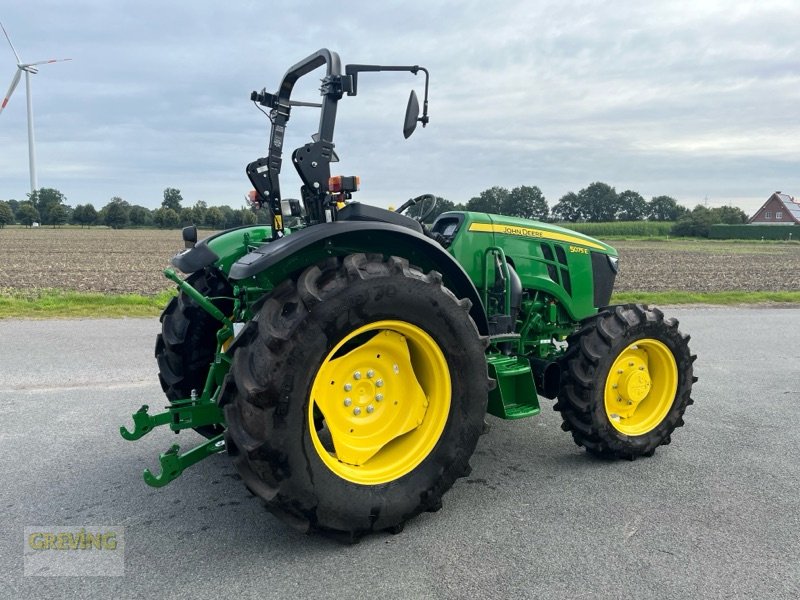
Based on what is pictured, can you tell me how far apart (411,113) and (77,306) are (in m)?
8.48

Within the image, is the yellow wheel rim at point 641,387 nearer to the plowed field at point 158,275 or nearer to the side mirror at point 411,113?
the side mirror at point 411,113

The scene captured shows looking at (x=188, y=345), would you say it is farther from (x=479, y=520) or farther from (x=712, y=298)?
(x=712, y=298)

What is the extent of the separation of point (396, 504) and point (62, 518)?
5.60ft

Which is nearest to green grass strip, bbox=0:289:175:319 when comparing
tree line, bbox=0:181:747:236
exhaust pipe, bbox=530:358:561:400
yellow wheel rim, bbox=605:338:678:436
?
exhaust pipe, bbox=530:358:561:400

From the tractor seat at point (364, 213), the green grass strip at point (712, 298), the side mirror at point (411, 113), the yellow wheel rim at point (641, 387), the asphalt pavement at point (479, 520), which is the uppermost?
the side mirror at point (411, 113)

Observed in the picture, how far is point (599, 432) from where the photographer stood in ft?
12.3

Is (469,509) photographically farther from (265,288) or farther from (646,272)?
(646,272)

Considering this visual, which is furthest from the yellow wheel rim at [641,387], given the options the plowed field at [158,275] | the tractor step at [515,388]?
the plowed field at [158,275]

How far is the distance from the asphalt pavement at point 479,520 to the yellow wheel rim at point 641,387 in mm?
263

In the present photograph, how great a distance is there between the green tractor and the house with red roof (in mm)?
76365

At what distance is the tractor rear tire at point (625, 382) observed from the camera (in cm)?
377

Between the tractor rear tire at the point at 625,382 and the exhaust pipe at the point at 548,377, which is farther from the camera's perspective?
the exhaust pipe at the point at 548,377

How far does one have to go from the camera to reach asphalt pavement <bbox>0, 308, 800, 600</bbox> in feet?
8.23

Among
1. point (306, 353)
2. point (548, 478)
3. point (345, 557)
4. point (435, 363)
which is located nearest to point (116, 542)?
point (345, 557)
